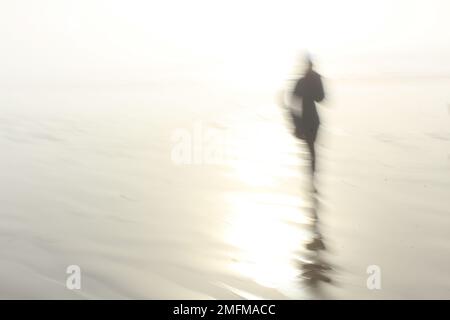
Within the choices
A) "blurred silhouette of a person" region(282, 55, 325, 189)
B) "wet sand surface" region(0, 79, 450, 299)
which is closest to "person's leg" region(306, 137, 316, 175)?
"blurred silhouette of a person" region(282, 55, 325, 189)

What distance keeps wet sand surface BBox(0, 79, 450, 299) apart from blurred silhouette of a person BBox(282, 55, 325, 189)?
1.89 ft

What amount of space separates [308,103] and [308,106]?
3 cm

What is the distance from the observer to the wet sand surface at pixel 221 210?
13.1ft

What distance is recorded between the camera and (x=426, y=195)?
234 inches

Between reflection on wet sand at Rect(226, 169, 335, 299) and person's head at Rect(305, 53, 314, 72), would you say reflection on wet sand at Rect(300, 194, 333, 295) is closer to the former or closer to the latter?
reflection on wet sand at Rect(226, 169, 335, 299)

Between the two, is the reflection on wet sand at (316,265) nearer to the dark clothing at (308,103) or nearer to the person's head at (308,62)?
the dark clothing at (308,103)

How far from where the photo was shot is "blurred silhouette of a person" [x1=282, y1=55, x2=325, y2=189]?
5.11m

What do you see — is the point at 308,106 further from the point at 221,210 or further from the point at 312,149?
the point at 221,210

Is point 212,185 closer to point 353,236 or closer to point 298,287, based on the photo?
point 353,236

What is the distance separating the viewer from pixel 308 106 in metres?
5.11

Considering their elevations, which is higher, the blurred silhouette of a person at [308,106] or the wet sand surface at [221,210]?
the blurred silhouette of a person at [308,106]

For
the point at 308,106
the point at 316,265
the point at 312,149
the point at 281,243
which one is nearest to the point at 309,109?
the point at 308,106

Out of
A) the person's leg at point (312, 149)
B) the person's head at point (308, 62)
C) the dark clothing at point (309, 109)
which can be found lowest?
the person's leg at point (312, 149)

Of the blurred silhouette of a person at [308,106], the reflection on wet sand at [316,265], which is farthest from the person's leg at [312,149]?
the reflection on wet sand at [316,265]
